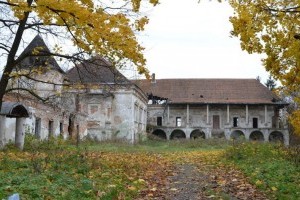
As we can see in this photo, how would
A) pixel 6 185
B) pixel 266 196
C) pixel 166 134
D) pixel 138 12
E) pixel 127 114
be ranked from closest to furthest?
pixel 6 185
pixel 266 196
pixel 138 12
pixel 127 114
pixel 166 134

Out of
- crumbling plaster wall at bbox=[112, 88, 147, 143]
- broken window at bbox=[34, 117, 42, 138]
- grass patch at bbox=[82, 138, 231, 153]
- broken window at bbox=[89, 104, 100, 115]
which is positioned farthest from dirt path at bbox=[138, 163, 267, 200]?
broken window at bbox=[89, 104, 100, 115]

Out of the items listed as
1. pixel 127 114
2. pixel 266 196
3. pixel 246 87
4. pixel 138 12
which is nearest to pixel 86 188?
pixel 266 196

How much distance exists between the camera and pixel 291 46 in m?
7.71

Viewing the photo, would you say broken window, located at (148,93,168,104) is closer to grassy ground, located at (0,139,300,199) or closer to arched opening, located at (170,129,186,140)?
arched opening, located at (170,129,186,140)

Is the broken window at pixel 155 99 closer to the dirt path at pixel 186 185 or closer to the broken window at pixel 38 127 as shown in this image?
the broken window at pixel 38 127

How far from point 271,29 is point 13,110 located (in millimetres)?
12963

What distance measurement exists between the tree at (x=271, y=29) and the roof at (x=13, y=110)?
39.2 feet

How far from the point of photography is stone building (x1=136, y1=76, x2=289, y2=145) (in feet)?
169

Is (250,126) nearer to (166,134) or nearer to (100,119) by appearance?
(166,134)

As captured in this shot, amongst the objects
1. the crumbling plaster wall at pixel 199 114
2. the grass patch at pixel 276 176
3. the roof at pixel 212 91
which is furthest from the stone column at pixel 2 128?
the crumbling plaster wall at pixel 199 114

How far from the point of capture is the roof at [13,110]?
17.1 m

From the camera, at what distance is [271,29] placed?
8.02m

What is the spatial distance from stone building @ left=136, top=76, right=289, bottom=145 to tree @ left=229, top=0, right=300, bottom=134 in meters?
43.0

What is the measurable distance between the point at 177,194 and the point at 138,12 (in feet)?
14.6
